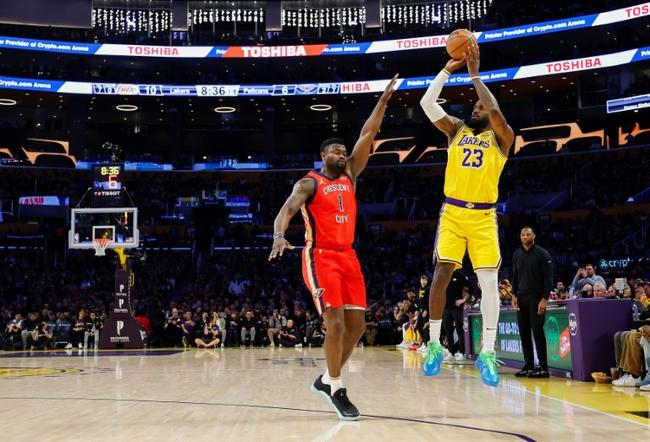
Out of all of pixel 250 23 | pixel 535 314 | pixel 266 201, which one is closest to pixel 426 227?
pixel 266 201

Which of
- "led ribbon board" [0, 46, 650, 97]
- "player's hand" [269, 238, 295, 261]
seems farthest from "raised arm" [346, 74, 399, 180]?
"led ribbon board" [0, 46, 650, 97]

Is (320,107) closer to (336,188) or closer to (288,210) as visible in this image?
(336,188)

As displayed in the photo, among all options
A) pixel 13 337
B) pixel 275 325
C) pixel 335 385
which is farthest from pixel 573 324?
pixel 13 337

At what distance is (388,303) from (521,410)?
60.0 feet

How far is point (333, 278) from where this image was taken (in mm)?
5656

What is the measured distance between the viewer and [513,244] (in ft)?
95.0

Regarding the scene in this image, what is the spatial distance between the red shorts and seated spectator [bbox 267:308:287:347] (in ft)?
50.8

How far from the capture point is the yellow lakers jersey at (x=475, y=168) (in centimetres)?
625

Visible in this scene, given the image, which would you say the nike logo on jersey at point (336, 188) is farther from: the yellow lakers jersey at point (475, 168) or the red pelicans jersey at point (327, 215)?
the yellow lakers jersey at point (475, 168)

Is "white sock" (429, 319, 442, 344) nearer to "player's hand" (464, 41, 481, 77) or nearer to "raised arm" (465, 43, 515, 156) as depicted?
"raised arm" (465, 43, 515, 156)

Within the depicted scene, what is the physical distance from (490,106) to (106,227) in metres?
16.1

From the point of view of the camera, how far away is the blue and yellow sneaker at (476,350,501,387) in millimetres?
5977

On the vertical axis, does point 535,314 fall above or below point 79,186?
below

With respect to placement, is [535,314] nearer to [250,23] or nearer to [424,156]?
[424,156]
